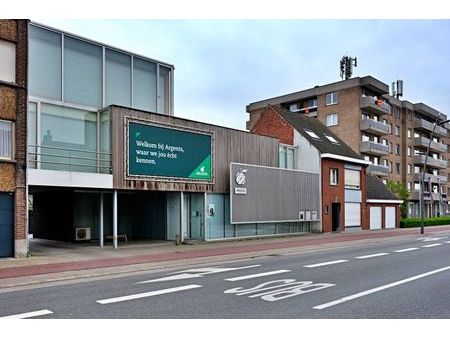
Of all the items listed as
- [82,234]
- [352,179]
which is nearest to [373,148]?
[352,179]

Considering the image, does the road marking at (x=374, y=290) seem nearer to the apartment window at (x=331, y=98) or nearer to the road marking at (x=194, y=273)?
the road marking at (x=194, y=273)

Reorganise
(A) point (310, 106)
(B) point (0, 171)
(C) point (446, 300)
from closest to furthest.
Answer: (C) point (446, 300), (B) point (0, 171), (A) point (310, 106)

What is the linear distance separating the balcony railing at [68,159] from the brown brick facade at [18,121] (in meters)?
1.27

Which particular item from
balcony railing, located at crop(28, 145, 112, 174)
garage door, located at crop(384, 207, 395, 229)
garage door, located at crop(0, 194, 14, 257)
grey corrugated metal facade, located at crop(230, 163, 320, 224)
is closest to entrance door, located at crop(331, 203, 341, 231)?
grey corrugated metal facade, located at crop(230, 163, 320, 224)

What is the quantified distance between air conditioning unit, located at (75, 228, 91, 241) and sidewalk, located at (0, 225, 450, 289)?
1.85 meters

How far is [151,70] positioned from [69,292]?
16.1 m

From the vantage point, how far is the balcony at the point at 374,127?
172 feet

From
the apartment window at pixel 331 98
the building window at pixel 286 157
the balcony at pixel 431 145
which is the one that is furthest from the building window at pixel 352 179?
the balcony at pixel 431 145

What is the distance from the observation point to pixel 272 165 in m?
27.5

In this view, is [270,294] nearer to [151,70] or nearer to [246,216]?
[246,216]

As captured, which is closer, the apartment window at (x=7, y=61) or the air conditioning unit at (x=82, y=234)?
the apartment window at (x=7, y=61)

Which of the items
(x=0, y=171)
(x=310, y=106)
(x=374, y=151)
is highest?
(x=310, y=106)

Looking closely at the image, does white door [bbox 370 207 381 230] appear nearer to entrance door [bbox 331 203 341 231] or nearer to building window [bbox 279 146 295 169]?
entrance door [bbox 331 203 341 231]

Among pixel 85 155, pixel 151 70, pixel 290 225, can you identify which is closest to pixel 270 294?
pixel 85 155
